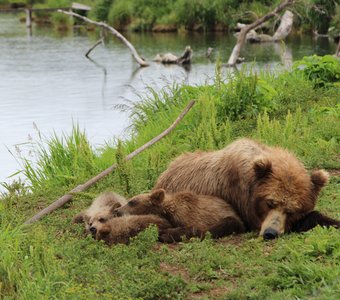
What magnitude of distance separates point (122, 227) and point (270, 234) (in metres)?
1.14

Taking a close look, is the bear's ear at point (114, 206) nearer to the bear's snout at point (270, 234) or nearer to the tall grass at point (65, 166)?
the bear's snout at point (270, 234)

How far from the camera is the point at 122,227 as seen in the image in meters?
5.93

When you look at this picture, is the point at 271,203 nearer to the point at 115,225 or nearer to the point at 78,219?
the point at 115,225

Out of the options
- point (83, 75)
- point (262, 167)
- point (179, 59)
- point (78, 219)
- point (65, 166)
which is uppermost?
point (262, 167)

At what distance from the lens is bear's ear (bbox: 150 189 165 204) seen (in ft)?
19.9

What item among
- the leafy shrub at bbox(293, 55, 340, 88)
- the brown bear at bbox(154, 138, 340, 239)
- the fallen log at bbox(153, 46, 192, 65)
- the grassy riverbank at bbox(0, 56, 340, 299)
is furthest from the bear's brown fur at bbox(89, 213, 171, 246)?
the fallen log at bbox(153, 46, 192, 65)

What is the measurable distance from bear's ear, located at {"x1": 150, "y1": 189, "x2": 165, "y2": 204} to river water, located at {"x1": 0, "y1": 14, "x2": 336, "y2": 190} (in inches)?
168

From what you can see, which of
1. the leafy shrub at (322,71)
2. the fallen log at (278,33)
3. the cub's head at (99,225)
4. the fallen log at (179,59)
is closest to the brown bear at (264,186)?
the cub's head at (99,225)

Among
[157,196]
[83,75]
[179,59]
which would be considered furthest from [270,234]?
[179,59]

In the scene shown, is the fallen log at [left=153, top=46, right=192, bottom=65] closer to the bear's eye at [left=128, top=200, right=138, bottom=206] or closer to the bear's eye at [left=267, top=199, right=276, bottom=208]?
the bear's eye at [left=128, top=200, right=138, bottom=206]

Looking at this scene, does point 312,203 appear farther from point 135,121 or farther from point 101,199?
point 135,121

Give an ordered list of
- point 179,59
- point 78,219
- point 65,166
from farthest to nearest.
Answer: point 179,59, point 65,166, point 78,219

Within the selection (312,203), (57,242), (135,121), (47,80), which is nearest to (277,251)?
(312,203)

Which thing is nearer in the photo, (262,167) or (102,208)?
(262,167)
